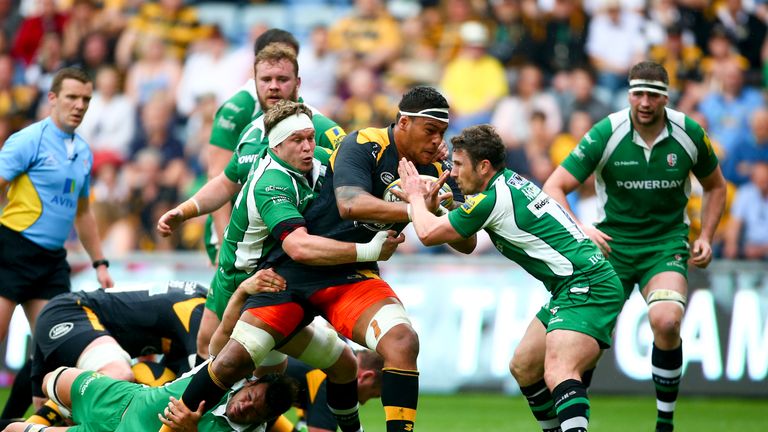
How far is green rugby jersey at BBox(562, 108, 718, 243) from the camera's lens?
889 centimetres

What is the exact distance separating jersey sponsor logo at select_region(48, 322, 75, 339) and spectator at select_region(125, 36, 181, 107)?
30.3 feet

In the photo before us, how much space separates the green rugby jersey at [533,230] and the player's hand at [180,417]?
6.69 feet

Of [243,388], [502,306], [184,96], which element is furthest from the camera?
[184,96]

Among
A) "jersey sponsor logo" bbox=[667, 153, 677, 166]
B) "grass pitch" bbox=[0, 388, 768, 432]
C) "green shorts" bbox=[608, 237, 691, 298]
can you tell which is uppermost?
"jersey sponsor logo" bbox=[667, 153, 677, 166]

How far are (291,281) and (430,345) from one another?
5623 mm

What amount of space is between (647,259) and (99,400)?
426 cm

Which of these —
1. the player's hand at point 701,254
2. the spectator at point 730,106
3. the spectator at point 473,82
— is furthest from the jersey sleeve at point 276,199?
the spectator at point 730,106

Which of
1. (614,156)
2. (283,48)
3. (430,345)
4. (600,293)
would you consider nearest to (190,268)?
(430,345)

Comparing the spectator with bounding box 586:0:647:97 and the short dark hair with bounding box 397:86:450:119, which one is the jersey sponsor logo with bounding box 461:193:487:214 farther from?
the spectator with bounding box 586:0:647:97

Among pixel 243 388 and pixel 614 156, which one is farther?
pixel 614 156

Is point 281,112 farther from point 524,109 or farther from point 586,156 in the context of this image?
point 524,109

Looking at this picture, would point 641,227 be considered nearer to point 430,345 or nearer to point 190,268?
point 430,345

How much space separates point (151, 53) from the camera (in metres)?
17.8

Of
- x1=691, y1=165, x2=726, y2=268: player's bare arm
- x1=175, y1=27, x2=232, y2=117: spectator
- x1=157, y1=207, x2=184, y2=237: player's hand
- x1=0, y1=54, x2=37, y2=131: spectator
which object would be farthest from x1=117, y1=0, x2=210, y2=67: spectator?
x1=691, y1=165, x2=726, y2=268: player's bare arm
